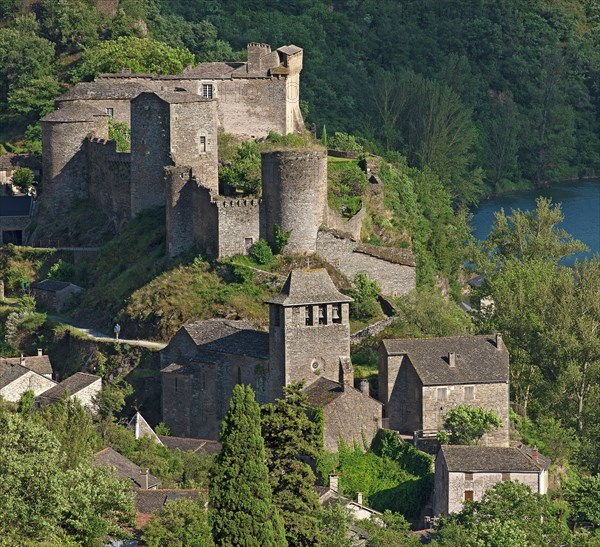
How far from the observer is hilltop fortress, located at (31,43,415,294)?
270 feet

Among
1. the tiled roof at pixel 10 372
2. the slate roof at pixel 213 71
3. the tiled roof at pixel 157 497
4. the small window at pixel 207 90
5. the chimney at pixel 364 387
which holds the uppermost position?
the slate roof at pixel 213 71

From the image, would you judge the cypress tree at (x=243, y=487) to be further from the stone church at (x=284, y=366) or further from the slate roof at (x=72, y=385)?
the slate roof at (x=72, y=385)

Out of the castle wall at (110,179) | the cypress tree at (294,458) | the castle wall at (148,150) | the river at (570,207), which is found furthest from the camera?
the river at (570,207)

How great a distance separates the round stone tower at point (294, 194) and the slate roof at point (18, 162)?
59.6ft

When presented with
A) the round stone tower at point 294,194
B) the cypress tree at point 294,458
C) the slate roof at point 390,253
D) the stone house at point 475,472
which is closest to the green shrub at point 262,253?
the round stone tower at point 294,194

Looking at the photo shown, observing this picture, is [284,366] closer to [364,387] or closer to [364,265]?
[364,387]

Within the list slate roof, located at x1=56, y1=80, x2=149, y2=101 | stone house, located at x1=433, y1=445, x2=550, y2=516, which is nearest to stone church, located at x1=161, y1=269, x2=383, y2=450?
stone house, located at x1=433, y1=445, x2=550, y2=516

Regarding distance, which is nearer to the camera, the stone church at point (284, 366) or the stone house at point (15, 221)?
the stone church at point (284, 366)

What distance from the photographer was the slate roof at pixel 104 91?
3728 inches

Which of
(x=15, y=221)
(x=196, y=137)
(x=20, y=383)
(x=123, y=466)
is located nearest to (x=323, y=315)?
(x=123, y=466)

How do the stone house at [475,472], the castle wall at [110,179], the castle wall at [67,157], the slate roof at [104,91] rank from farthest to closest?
the slate roof at [104,91]
the castle wall at [67,157]
the castle wall at [110,179]
the stone house at [475,472]

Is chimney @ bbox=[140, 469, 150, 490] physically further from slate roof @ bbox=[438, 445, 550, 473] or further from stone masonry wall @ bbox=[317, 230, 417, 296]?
stone masonry wall @ bbox=[317, 230, 417, 296]

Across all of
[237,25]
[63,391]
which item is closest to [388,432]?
[63,391]

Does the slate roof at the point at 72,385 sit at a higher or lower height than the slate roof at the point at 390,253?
lower
